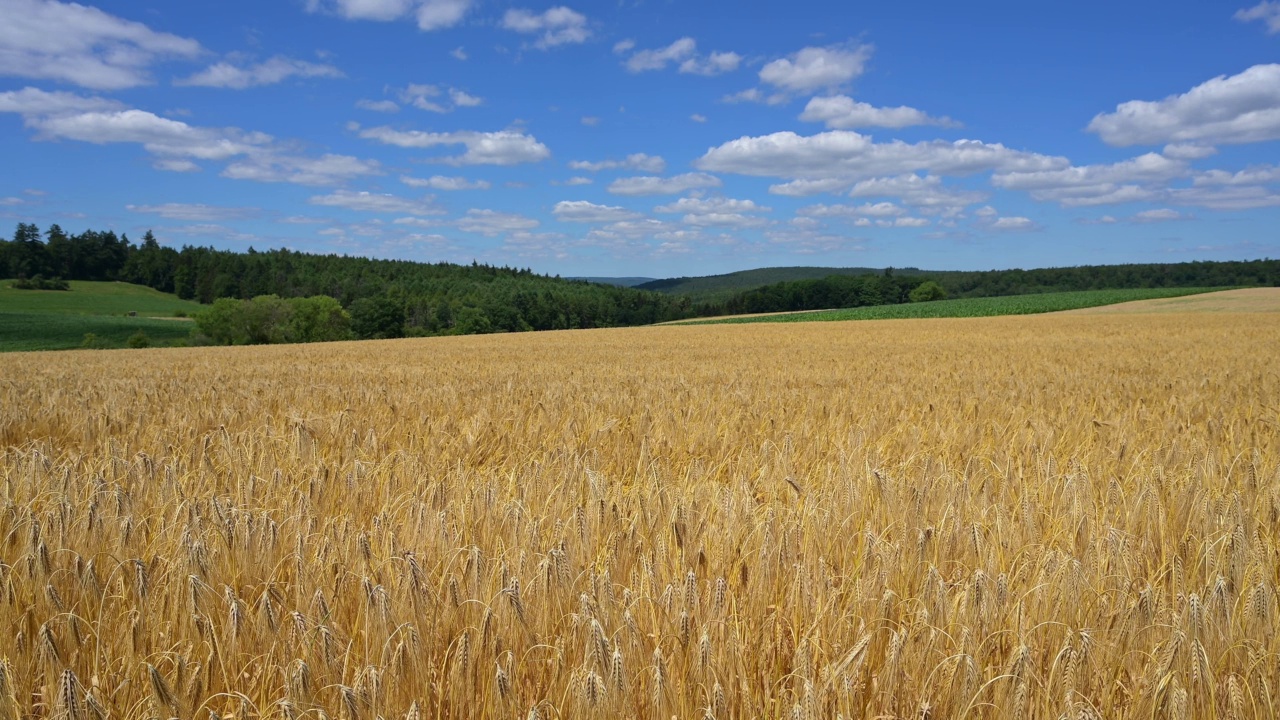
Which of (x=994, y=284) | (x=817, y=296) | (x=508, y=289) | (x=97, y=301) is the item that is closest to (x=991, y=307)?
(x=817, y=296)

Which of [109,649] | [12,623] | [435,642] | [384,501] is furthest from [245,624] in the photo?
[384,501]

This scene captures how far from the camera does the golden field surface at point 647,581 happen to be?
151 cm

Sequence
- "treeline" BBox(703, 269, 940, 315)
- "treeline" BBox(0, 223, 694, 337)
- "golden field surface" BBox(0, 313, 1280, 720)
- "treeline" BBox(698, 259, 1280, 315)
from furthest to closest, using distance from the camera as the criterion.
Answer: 1. "treeline" BBox(703, 269, 940, 315)
2. "treeline" BBox(698, 259, 1280, 315)
3. "treeline" BBox(0, 223, 694, 337)
4. "golden field surface" BBox(0, 313, 1280, 720)

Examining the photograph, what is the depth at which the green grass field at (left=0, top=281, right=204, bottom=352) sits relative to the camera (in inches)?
2776

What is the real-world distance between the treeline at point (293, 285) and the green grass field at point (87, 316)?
277 inches

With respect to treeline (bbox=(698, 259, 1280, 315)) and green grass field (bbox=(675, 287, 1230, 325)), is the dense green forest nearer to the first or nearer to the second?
treeline (bbox=(698, 259, 1280, 315))

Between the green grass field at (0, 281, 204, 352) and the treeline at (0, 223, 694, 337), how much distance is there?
7.05 m

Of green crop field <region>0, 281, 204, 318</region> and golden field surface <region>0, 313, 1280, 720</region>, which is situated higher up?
green crop field <region>0, 281, 204, 318</region>

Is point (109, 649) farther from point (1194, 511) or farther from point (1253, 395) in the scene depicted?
point (1253, 395)

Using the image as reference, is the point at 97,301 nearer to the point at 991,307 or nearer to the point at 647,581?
the point at 991,307

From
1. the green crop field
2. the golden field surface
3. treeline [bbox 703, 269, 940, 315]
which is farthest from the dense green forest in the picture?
the golden field surface

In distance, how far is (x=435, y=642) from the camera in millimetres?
1812

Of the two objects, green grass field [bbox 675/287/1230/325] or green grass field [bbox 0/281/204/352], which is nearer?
green grass field [bbox 675/287/1230/325]

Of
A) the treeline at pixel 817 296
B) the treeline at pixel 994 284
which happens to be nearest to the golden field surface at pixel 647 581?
the treeline at pixel 994 284
